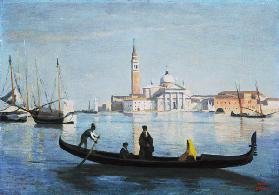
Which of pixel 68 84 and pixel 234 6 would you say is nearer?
pixel 234 6

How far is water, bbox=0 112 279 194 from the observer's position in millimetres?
5004

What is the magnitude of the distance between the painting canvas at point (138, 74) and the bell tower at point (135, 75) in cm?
1

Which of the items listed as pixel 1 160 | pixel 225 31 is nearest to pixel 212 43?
pixel 225 31

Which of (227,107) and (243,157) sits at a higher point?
(227,107)

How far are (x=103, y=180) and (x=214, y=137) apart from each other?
8.79ft

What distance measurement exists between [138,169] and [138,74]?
1.16m

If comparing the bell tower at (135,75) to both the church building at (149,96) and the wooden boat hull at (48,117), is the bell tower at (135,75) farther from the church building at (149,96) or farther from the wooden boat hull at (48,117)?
the wooden boat hull at (48,117)

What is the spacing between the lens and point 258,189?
4.98 m

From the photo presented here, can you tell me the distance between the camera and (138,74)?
595 centimetres

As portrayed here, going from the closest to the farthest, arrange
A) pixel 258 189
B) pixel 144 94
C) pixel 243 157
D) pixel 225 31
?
pixel 258 189, pixel 243 157, pixel 225 31, pixel 144 94

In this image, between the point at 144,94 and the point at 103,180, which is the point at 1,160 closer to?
the point at 103,180

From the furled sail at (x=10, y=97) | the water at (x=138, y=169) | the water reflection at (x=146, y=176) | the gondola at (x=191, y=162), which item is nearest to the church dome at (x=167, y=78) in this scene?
the water at (x=138, y=169)
